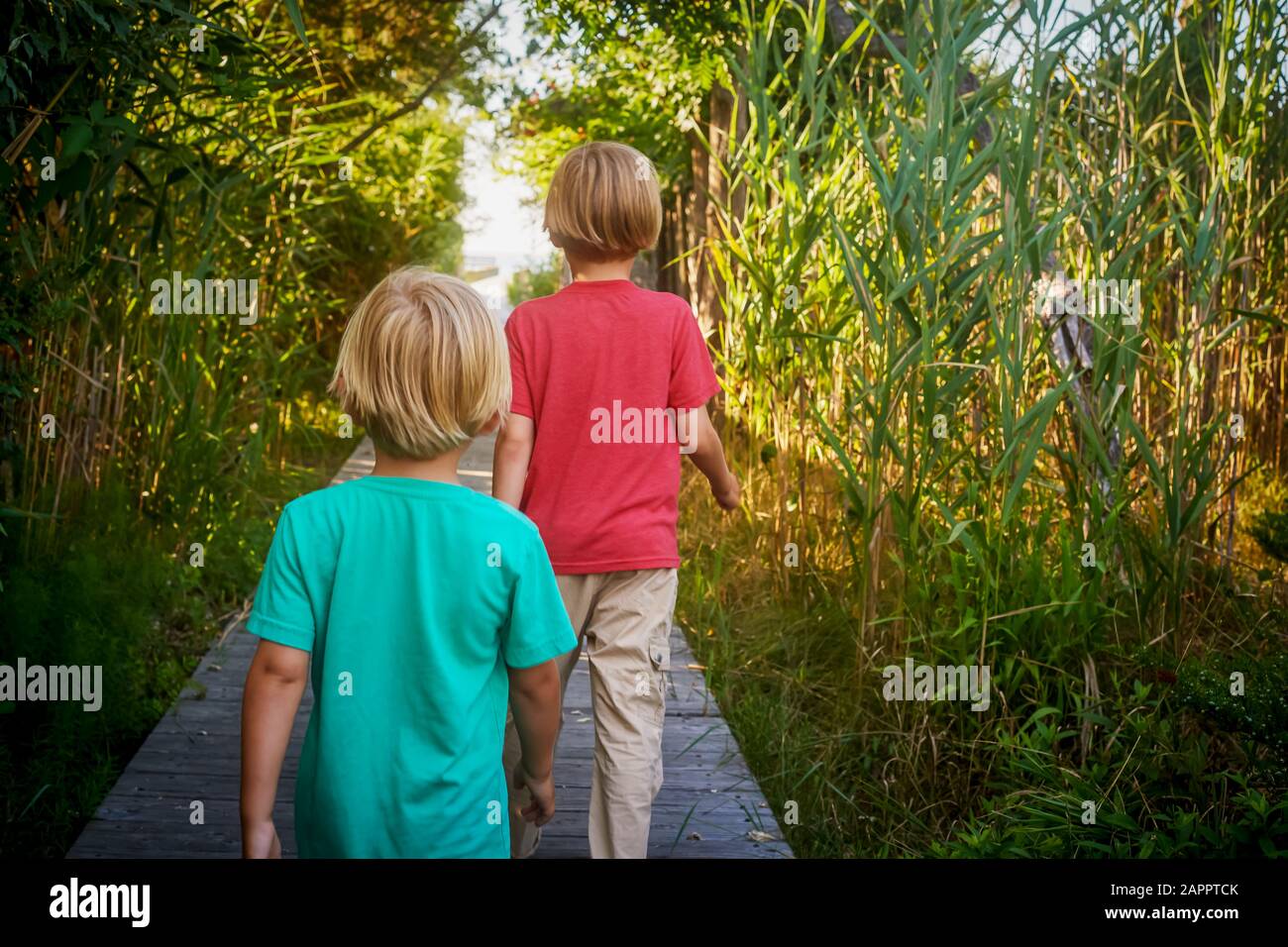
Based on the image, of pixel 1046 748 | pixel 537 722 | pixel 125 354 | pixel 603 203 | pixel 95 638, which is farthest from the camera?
pixel 125 354

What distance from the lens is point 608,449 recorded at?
7.36 feet

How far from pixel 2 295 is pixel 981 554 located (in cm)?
223

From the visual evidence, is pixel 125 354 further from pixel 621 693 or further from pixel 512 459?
pixel 621 693

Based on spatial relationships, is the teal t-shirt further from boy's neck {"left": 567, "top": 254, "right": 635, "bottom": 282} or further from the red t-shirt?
boy's neck {"left": 567, "top": 254, "right": 635, "bottom": 282}

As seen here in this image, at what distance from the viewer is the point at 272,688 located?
1.51m

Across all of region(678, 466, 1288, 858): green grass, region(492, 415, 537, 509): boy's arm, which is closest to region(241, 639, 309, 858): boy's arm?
region(492, 415, 537, 509): boy's arm

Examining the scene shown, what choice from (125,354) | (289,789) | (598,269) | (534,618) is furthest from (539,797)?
(125,354)

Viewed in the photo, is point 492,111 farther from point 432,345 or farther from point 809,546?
point 432,345

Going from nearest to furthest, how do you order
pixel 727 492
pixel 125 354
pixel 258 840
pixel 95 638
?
pixel 258 840 → pixel 727 492 → pixel 95 638 → pixel 125 354

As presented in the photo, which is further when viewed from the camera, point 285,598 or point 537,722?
point 537,722

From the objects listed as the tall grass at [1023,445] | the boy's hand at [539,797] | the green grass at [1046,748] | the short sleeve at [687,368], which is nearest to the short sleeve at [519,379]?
the short sleeve at [687,368]

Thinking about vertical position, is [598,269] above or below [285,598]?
above

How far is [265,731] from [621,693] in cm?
85

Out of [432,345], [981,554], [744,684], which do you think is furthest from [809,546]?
[432,345]
